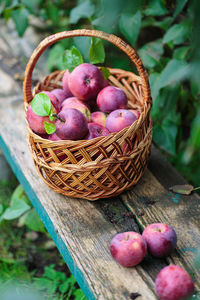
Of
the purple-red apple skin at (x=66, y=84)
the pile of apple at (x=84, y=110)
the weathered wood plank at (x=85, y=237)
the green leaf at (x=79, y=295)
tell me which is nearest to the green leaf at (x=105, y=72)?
the pile of apple at (x=84, y=110)

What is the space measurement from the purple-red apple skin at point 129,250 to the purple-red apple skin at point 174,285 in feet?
0.31

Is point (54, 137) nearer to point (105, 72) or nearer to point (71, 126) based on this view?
point (71, 126)

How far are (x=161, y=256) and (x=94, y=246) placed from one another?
227 mm

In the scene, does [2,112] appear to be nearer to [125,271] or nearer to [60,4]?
[125,271]

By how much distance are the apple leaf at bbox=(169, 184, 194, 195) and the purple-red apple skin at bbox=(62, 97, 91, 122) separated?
1.47ft

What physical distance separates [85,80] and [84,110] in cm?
13

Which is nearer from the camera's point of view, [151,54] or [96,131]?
[96,131]

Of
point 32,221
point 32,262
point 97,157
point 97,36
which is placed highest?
point 97,36

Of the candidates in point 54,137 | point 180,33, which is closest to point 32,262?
point 54,137

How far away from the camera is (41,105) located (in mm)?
1134

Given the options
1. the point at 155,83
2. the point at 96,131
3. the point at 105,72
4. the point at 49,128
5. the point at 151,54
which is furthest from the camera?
the point at 151,54

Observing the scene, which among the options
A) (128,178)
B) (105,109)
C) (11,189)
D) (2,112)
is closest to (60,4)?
(2,112)

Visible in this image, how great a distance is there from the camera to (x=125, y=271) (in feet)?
3.31

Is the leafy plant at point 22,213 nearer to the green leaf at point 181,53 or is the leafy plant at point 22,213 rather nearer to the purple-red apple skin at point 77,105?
the purple-red apple skin at point 77,105
